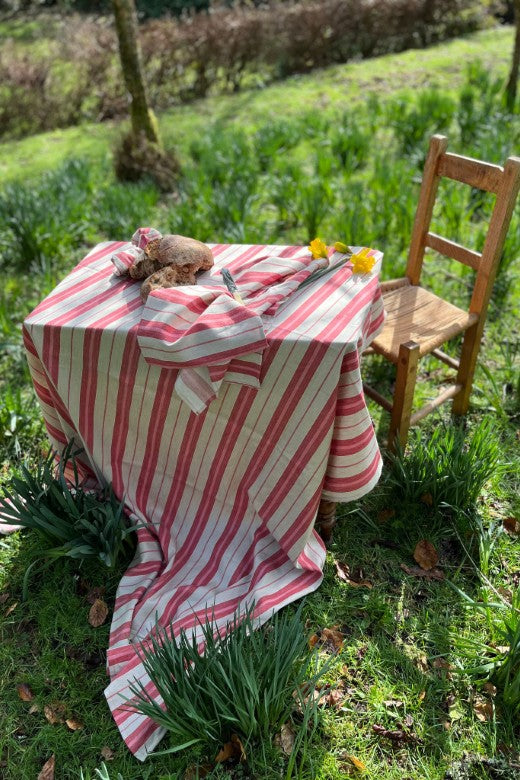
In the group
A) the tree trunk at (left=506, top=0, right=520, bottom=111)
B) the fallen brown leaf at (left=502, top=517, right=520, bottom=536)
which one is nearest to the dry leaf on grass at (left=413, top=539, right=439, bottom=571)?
the fallen brown leaf at (left=502, top=517, right=520, bottom=536)

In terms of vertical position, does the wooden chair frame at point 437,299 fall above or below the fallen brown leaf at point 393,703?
above

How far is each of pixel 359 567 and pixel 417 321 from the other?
102cm

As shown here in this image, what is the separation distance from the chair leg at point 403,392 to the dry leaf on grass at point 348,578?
0.53m

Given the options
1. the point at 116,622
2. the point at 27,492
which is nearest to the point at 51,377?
the point at 27,492

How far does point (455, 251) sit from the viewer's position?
101 inches

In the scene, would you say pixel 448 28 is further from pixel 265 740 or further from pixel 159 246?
pixel 265 740

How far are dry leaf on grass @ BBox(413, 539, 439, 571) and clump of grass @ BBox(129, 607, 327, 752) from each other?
0.64 meters

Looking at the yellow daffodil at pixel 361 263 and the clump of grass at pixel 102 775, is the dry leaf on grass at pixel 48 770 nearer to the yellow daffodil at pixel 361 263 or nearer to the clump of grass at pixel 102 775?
the clump of grass at pixel 102 775

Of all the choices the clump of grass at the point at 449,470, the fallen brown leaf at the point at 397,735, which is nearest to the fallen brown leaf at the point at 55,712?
the fallen brown leaf at the point at 397,735

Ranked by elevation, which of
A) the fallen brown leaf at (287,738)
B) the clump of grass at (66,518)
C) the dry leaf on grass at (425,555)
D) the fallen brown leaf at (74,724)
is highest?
the clump of grass at (66,518)

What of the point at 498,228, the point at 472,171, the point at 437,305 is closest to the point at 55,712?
the point at 437,305

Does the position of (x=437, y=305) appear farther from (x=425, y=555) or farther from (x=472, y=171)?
(x=425, y=555)

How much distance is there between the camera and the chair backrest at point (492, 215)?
2.26 m

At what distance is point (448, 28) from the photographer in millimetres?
8859
